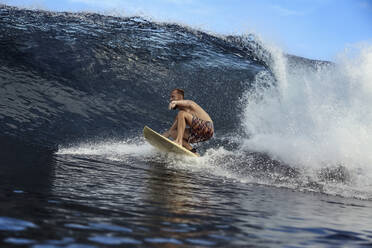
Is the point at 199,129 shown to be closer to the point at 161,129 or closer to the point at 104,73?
the point at 161,129

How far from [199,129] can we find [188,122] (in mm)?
284

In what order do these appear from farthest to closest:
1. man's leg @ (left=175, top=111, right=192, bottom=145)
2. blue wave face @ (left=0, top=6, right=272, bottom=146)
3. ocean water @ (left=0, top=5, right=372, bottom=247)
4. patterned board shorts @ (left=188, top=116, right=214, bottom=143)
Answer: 1. blue wave face @ (left=0, top=6, right=272, bottom=146)
2. patterned board shorts @ (left=188, top=116, right=214, bottom=143)
3. man's leg @ (left=175, top=111, right=192, bottom=145)
4. ocean water @ (left=0, top=5, right=372, bottom=247)

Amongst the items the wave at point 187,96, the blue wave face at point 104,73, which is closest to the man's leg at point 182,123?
the wave at point 187,96

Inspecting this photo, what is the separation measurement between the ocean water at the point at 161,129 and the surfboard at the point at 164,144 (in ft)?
0.57

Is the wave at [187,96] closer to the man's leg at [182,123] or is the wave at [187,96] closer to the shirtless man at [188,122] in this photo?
the shirtless man at [188,122]

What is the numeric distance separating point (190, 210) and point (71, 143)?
5987 mm

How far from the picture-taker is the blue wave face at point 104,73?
11.3 metres

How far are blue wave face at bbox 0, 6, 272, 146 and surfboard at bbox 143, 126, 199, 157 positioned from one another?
5.93 feet

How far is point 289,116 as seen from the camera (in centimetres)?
1438

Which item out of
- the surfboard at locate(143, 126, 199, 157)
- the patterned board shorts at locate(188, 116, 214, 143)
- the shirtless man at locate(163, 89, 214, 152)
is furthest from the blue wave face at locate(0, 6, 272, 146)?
the patterned board shorts at locate(188, 116, 214, 143)

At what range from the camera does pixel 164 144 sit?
8.85 metres

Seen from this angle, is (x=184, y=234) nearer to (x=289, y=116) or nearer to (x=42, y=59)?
(x=289, y=116)

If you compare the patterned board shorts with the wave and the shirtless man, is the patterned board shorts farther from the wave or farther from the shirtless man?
the wave

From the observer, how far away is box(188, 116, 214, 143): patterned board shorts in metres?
9.34
